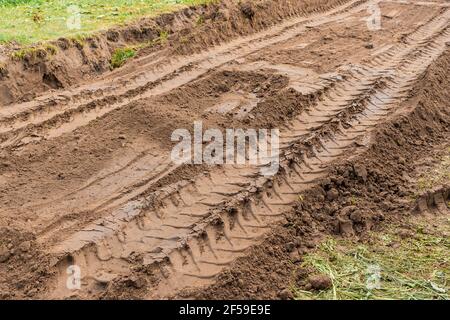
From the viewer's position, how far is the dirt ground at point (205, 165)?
199 inches

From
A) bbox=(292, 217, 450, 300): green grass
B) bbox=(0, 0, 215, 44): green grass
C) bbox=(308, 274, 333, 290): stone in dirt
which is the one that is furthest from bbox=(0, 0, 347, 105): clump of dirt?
bbox=(308, 274, 333, 290): stone in dirt

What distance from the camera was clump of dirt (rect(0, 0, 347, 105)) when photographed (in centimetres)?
891

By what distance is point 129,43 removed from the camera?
10.5 metres

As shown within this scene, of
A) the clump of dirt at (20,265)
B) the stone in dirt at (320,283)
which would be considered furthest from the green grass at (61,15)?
the stone in dirt at (320,283)

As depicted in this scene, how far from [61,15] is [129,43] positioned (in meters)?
1.60

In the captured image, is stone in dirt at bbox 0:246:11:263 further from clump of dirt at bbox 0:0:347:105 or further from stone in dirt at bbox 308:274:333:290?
clump of dirt at bbox 0:0:347:105

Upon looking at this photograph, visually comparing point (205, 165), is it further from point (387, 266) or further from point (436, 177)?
point (436, 177)

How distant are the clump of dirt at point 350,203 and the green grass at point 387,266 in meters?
0.14

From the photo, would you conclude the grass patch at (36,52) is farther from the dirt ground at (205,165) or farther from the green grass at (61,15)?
the green grass at (61,15)

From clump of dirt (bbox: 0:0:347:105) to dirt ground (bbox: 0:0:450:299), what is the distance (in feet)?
0.11

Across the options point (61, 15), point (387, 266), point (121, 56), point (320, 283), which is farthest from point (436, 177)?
point (61, 15)

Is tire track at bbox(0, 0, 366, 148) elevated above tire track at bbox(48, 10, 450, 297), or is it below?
above
